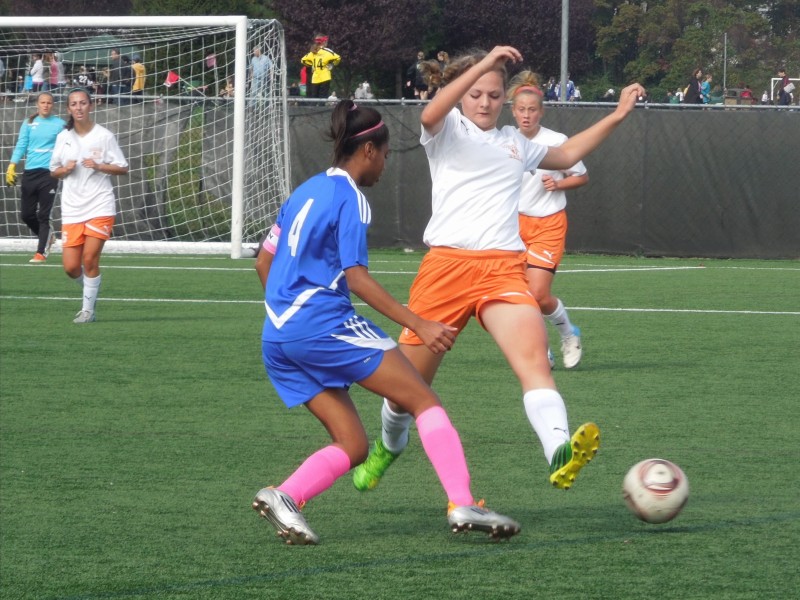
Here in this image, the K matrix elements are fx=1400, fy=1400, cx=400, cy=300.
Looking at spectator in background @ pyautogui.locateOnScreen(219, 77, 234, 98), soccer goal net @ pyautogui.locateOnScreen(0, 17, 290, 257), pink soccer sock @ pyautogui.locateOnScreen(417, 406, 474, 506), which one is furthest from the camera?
spectator in background @ pyautogui.locateOnScreen(219, 77, 234, 98)

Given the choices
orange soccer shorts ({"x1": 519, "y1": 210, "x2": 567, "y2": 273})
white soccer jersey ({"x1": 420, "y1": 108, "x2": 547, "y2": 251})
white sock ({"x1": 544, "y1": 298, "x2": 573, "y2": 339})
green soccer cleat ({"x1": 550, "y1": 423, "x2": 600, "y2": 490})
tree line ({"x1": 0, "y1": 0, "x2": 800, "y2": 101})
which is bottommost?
white sock ({"x1": 544, "y1": 298, "x2": 573, "y2": 339})

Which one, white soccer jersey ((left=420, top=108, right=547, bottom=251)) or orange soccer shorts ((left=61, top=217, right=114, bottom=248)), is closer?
white soccer jersey ((left=420, top=108, right=547, bottom=251))

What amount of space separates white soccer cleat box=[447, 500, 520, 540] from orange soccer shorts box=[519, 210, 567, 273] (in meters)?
4.76

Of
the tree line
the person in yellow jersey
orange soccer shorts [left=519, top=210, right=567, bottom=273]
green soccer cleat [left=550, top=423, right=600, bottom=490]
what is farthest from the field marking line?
the tree line

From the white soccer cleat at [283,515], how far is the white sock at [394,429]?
79cm

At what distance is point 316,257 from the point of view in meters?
4.88

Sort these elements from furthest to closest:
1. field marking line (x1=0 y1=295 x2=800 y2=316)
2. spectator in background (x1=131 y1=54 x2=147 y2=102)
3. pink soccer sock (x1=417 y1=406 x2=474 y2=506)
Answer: spectator in background (x1=131 y1=54 x2=147 y2=102)
field marking line (x1=0 y1=295 x2=800 y2=316)
pink soccer sock (x1=417 y1=406 x2=474 y2=506)

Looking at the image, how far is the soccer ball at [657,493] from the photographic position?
16.6 ft

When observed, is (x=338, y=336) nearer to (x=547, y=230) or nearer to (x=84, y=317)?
(x=547, y=230)

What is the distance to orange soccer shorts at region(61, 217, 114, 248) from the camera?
39.7 ft

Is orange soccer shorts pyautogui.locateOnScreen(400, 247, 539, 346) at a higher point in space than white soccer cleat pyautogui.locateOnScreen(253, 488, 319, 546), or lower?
higher

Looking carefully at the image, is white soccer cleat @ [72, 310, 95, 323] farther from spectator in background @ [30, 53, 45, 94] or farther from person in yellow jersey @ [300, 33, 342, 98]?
person in yellow jersey @ [300, 33, 342, 98]

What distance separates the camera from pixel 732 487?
593 cm

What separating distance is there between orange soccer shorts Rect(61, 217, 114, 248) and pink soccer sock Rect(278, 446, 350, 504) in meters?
7.51
